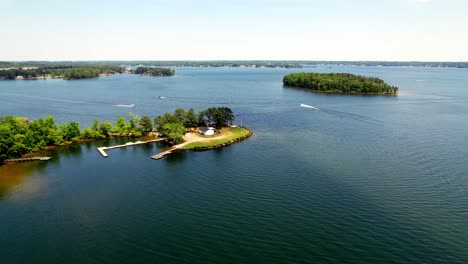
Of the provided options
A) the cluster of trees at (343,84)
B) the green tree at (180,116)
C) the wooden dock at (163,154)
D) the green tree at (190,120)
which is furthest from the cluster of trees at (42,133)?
the cluster of trees at (343,84)

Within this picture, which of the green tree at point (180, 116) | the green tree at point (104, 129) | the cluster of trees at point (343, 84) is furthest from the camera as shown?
the cluster of trees at point (343, 84)

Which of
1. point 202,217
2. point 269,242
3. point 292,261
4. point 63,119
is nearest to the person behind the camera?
point 292,261

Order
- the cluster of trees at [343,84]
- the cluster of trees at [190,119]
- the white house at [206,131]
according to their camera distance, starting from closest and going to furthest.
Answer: the cluster of trees at [190,119], the white house at [206,131], the cluster of trees at [343,84]

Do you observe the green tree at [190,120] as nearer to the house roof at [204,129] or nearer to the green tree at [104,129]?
the house roof at [204,129]

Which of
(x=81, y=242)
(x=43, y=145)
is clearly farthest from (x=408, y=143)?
(x=43, y=145)

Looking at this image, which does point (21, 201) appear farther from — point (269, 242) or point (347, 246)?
point (347, 246)

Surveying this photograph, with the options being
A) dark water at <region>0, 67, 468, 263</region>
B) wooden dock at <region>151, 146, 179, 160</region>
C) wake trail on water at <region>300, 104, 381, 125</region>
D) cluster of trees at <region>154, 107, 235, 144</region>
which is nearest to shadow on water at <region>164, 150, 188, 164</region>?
dark water at <region>0, 67, 468, 263</region>

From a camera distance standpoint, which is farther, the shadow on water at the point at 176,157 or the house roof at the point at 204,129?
the house roof at the point at 204,129
